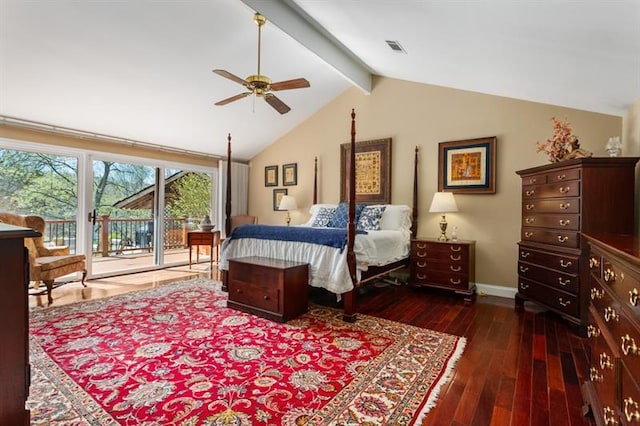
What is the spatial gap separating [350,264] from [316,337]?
0.72m

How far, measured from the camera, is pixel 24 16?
257cm

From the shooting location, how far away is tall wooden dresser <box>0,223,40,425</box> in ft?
3.70

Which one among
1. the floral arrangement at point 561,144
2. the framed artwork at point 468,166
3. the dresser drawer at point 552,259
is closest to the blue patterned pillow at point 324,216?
the framed artwork at point 468,166

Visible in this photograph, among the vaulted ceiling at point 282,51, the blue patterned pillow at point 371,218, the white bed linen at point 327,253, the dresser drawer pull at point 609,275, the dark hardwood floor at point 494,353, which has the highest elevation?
the vaulted ceiling at point 282,51

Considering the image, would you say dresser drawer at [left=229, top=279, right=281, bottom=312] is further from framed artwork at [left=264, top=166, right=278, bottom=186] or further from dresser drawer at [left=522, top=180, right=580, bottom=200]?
framed artwork at [left=264, top=166, right=278, bottom=186]

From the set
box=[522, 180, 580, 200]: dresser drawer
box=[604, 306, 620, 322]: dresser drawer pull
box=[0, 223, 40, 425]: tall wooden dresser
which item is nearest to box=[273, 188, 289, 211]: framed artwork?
box=[522, 180, 580, 200]: dresser drawer

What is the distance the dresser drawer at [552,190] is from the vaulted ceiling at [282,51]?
2.84 ft

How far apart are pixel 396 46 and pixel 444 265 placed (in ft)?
8.38

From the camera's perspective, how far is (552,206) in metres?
2.89

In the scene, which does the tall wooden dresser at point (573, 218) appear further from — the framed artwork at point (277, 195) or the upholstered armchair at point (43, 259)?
the upholstered armchair at point (43, 259)

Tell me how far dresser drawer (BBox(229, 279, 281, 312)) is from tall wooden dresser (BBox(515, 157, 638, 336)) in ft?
8.39

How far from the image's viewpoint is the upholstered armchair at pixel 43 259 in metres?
3.38

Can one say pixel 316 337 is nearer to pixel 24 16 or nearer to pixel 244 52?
pixel 244 52

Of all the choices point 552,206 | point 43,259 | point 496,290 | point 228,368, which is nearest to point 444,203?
Answer: point 552,206
